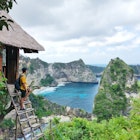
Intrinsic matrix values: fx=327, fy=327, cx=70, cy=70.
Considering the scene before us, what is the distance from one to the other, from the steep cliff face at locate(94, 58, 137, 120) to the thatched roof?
27.8 meters

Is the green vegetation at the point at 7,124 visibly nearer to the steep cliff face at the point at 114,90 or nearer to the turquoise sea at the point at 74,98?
the steep cliff face at the point at 114,90

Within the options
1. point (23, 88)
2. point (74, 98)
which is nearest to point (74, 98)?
point (74, 98)

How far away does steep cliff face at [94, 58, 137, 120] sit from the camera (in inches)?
1608

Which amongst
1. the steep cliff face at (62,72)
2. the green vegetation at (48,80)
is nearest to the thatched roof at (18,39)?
the steep cliff face at (62,72)

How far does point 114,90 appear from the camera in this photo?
47344 mm

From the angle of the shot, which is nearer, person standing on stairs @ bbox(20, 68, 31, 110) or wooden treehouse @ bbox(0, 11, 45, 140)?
wooden treehouse @ bbox(0, 11, 45, 140)

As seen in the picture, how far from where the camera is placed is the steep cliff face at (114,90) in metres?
40.8

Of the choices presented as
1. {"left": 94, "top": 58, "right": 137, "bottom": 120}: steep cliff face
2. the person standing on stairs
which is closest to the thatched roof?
the person standing on stairs

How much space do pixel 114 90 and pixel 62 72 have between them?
65.7m

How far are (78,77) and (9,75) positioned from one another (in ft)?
351

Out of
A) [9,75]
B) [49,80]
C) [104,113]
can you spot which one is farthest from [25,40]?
[49,80]

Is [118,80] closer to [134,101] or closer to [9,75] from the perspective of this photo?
[9,75]

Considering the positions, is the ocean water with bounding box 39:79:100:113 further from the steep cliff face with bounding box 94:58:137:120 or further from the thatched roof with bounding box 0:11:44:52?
the thatched roof with bounding box 0:11:44:52

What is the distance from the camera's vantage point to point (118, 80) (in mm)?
53000
